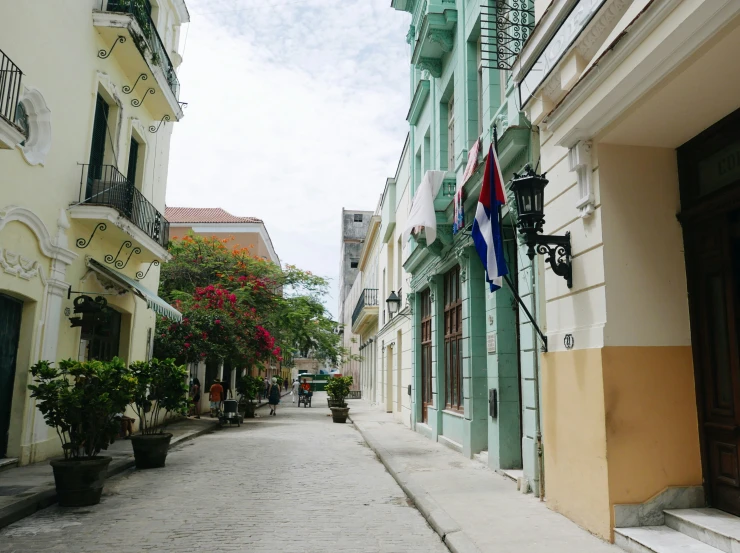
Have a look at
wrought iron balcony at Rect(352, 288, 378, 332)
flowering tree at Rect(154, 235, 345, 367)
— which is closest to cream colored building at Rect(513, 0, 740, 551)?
flowering tree at Rect(154, 235, 345, 367)

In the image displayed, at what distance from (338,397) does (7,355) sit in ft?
42.7

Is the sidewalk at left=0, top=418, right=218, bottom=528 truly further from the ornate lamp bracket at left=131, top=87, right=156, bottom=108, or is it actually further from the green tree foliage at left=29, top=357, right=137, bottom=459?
the ornate lamp bracket at left=131, top=87, right=156, bottom=108

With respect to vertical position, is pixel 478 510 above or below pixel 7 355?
below

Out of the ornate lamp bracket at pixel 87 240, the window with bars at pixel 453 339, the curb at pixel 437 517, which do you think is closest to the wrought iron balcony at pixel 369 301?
the window with bars at pixel 453 339

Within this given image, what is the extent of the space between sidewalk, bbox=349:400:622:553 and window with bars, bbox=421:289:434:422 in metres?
4.00

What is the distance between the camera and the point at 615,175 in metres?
5.67

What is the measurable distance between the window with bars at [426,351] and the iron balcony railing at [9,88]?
9650mm

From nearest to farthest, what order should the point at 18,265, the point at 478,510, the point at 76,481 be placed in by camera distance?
the point at 478,510
the point at 76,481
the point at 18,265

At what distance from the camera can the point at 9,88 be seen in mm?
7820

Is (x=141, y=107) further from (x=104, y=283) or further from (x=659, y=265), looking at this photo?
(x=659, y=265)

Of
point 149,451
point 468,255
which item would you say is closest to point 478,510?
point 468,255

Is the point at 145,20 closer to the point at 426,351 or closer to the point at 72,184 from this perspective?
the point at 72,184

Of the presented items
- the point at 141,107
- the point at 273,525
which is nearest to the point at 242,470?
the point at 273,525

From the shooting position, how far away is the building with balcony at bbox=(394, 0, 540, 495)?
811 cm
